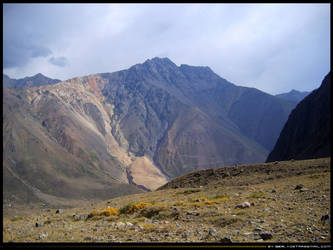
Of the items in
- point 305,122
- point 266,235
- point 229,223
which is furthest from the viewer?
point 305,122

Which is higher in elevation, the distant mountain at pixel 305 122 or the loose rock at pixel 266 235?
the distant mountain at pixel 305 122

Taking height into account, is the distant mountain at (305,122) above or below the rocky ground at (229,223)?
above

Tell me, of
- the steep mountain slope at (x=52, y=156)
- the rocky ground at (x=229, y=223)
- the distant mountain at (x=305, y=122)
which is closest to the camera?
the rocky ground at (x=229, y=223)

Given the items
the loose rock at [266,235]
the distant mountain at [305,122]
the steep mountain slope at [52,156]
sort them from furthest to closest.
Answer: the steep mountain slope at [52,156]
the distant mountain at [305,122]
the loose rock at [266,235]

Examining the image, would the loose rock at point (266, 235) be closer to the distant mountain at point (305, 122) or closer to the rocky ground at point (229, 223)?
the rocky ground at point (229, 223)

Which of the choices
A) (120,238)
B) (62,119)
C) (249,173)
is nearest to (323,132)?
(249,173)

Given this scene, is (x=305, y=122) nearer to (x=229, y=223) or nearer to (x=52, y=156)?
(x=229, y=223)

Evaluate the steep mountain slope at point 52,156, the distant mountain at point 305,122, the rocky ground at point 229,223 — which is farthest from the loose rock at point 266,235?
the steep mountain slope at point 52,156

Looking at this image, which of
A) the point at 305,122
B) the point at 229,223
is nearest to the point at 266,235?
the point at 229,223

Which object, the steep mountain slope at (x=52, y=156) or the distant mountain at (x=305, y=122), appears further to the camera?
the steep mountain slope at (x=52, y=156)

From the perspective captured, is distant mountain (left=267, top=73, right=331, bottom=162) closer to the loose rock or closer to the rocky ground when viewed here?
the rocky ground

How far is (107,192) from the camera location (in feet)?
395

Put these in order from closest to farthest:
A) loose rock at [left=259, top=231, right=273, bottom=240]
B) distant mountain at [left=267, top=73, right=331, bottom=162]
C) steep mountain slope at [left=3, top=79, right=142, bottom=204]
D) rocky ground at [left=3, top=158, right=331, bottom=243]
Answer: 1. loose rock at [left=259, top=231, right=273, bottom=240]
2. rocky ground at [left=3, top=158, right=331, bottom=243]
3. distant mountain at [left=267, top=73, right=331, bottom=162]
4. steep mountain slope at [left=3, top=79, right=142, bottom=204]

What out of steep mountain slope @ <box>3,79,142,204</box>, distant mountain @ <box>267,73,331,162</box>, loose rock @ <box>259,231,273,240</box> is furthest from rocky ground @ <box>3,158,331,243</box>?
steep mountain slope @ <box>3,79,142,204</box>
